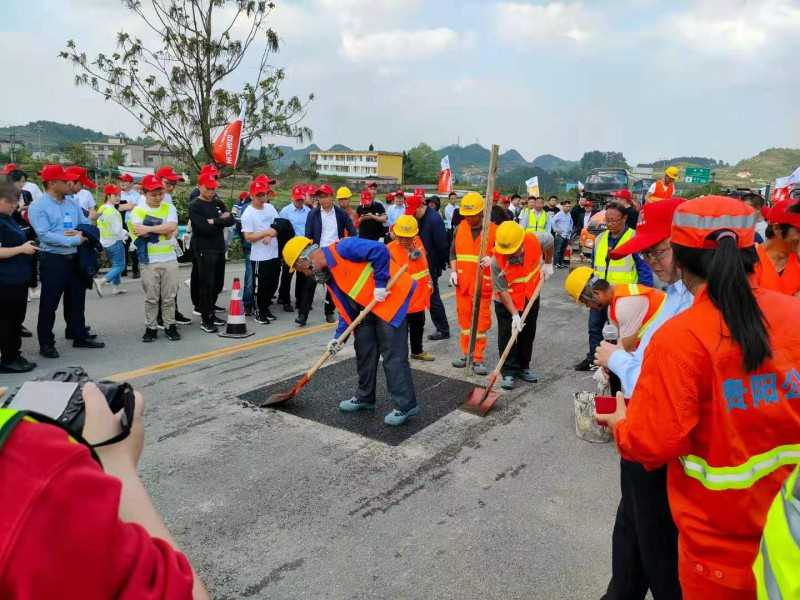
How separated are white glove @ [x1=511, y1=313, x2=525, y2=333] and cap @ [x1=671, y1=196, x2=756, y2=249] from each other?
12.2ft

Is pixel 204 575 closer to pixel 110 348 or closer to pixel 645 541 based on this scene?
pixel 645 541

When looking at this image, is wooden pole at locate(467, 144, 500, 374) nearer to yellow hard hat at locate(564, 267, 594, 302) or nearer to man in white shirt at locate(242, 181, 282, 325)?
yellow hard hat at locate(564, 267, 594, 302)

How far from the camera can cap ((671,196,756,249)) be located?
1.80 meters

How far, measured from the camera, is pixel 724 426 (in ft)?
5.50

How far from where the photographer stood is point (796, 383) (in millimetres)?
1654

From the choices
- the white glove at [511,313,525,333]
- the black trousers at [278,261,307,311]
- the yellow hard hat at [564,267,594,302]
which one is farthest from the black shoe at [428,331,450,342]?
the yellow hard hat at [564,267,594,302]

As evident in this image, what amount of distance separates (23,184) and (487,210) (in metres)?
8.00

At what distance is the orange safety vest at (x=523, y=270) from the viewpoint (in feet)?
19.7

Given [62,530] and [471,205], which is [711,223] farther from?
[471,205]

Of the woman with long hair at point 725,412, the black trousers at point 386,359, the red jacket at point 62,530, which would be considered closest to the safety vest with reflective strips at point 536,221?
the black trousers at point 386,359

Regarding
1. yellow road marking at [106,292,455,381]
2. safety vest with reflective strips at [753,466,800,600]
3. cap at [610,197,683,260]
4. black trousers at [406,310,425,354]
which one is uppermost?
cap at [610,197,683,260]

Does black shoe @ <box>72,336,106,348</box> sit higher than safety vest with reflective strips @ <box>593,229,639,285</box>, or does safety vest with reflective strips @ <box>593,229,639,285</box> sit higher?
safety vest with reflective strips @ <box>593,229,639,285</box>

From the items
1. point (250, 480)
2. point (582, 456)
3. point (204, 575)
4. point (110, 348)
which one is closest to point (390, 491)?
point (250, 480)

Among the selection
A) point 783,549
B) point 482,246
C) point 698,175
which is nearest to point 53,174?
Answer: point 482,246
